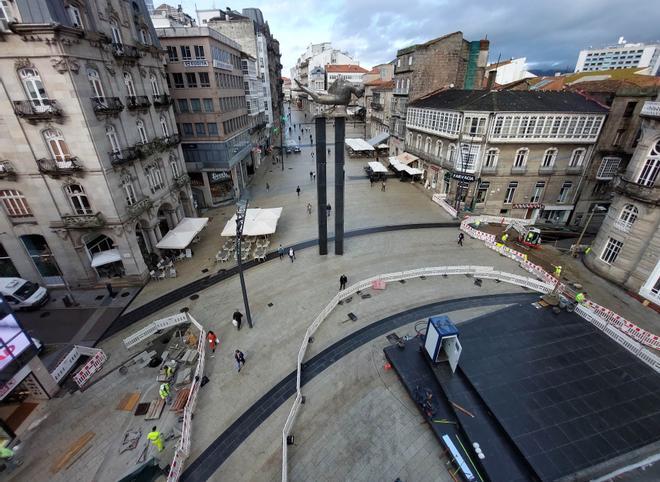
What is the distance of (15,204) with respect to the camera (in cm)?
2094

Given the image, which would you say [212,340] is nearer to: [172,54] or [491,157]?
[172,54]

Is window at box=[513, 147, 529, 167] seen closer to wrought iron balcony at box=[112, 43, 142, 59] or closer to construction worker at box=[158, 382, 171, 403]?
wrought iron balcony at box=[112, 43, 142, 59]

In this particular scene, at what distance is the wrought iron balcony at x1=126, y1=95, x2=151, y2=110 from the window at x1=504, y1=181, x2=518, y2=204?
126 feet

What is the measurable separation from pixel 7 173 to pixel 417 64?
4929cm

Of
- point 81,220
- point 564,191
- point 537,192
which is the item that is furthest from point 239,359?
point 564,191

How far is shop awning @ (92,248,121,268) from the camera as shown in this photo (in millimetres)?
22812

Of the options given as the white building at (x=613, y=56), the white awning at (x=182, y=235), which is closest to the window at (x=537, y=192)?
the white awning at (x=182, y=235)

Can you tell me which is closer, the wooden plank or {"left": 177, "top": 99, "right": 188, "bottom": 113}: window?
the wooden plank

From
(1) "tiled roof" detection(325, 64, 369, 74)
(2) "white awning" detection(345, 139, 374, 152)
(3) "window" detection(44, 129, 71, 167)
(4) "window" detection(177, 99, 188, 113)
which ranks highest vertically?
(1) "tiled roof" detection(325, 64, 369, 74)

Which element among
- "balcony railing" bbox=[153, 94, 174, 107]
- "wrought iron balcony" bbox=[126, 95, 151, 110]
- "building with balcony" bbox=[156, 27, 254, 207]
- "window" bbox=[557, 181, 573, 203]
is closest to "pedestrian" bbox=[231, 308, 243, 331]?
"wrought iron balcony" bbox=[126, 95, 151, 110]

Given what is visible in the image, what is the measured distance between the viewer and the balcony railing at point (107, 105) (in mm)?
19391

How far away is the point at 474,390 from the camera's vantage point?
14406 mm

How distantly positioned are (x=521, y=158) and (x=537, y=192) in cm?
503

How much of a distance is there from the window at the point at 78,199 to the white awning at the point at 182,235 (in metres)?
6.07
